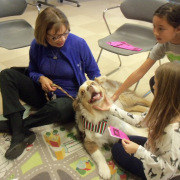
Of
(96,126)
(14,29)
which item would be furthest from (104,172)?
(14,29)

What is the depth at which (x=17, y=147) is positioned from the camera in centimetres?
185

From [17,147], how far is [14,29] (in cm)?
188

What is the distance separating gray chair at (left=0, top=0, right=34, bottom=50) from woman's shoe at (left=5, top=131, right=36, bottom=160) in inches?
47.5

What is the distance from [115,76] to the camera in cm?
320

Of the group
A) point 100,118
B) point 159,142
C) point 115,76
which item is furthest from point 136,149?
point 115,76

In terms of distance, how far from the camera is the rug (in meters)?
1.73

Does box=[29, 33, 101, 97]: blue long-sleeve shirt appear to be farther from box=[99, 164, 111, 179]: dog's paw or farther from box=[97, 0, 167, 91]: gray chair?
box=[99, 164, 111, 179]: dog's paw

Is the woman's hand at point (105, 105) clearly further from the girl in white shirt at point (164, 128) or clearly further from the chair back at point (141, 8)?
the chair back at point (141, 8)

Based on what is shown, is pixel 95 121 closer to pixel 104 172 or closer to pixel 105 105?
pixel 105 105

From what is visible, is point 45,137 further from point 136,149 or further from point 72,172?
point 136,149

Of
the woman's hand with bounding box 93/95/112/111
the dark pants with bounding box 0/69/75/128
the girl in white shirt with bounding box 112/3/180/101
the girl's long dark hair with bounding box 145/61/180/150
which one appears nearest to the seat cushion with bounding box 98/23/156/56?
the girl in white shirt with bounding box 112/3/180/101

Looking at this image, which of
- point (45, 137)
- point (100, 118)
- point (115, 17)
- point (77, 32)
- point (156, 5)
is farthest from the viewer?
point (115, 17)

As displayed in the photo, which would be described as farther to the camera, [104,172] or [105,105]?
[105,105]

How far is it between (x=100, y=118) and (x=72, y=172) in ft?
1.71
